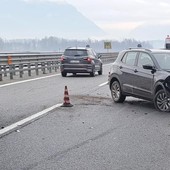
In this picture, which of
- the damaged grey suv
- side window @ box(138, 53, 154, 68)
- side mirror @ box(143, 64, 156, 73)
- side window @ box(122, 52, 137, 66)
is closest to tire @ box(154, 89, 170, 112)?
the damaged grey suv

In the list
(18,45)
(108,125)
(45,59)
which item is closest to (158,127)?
(108,125)

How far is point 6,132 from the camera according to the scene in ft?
28.3

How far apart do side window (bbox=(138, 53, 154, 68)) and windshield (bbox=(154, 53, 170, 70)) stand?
209mm

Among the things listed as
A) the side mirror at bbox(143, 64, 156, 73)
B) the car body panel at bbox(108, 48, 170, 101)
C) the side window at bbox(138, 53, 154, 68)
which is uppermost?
the side window at bbox(138, 53, 154, 68)

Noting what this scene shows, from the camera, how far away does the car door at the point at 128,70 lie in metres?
12.6

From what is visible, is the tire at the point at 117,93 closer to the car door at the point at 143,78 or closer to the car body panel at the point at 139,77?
the car body panel at the point at 139,77

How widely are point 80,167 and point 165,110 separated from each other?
5607 mm

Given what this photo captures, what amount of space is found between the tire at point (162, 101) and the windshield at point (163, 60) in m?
0.73

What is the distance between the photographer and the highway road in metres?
6.32

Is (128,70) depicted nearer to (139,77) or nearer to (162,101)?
(139,77)

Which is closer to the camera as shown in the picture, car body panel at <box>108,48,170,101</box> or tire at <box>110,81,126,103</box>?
car body panel at <box>108,48,170,101</box>

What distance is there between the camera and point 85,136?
823cm

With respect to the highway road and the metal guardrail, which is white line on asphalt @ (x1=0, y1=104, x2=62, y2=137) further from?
the metal guardrail

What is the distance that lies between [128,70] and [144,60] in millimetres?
680
